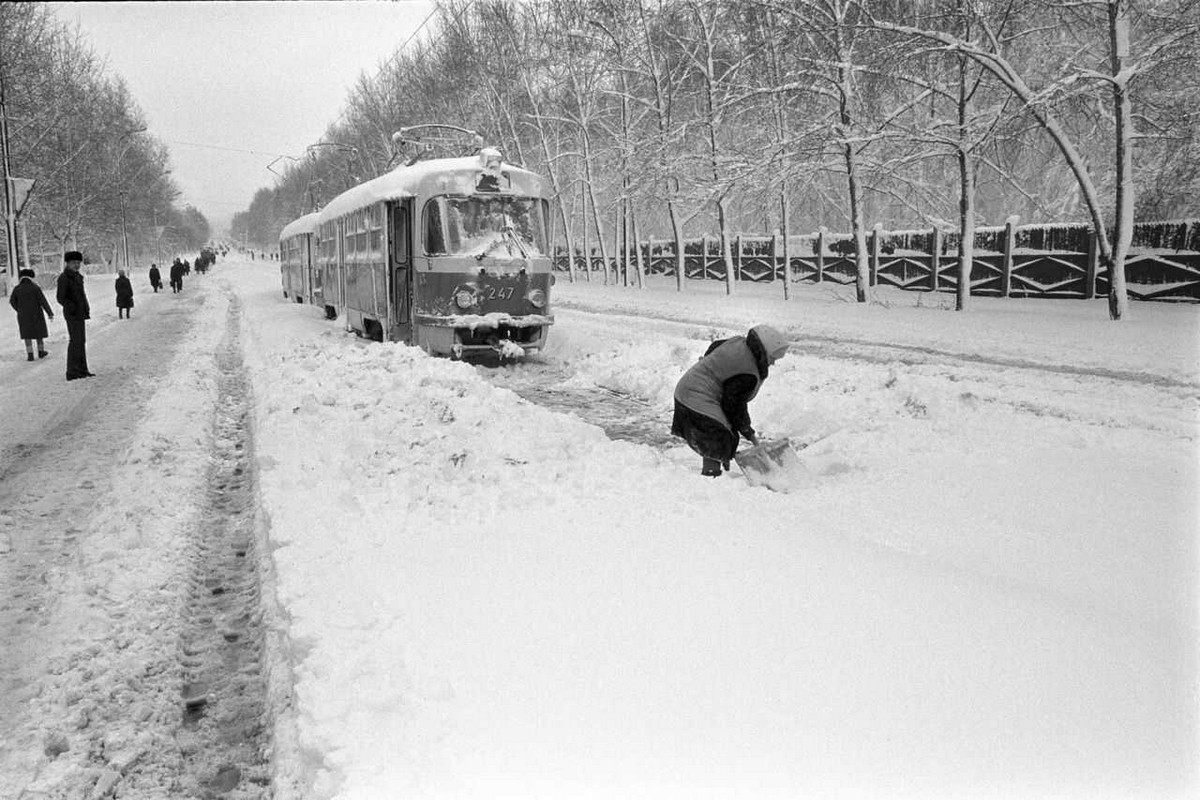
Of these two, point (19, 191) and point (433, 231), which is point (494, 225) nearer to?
point (433, 231)

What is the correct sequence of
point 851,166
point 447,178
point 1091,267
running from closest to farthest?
point 447,178, point 851,166, point 1091,267

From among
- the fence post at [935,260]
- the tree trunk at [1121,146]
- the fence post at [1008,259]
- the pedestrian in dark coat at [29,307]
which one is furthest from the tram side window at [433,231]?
the fence post at [935,260]

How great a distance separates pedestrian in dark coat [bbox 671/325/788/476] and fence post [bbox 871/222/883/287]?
2367 centimetres

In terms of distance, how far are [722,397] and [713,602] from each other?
265 centimetres

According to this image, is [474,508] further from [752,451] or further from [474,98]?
[474,98]

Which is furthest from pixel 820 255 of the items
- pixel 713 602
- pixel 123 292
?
pixel 713 602

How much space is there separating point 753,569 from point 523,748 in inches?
73.3

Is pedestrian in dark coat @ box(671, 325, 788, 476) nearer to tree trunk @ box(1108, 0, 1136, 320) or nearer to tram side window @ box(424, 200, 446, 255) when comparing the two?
tram side window @ box(424, 200, 446, 255)

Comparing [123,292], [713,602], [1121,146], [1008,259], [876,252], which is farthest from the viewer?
[876,252]

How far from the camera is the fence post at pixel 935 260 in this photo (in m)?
25.6

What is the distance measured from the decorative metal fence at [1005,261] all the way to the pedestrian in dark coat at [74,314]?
63.2ft

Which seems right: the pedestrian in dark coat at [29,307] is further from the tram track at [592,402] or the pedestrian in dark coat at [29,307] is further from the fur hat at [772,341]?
the fur hat at [772,341]

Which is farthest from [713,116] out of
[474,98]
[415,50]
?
[415,50]

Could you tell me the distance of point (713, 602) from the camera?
3930 mm
